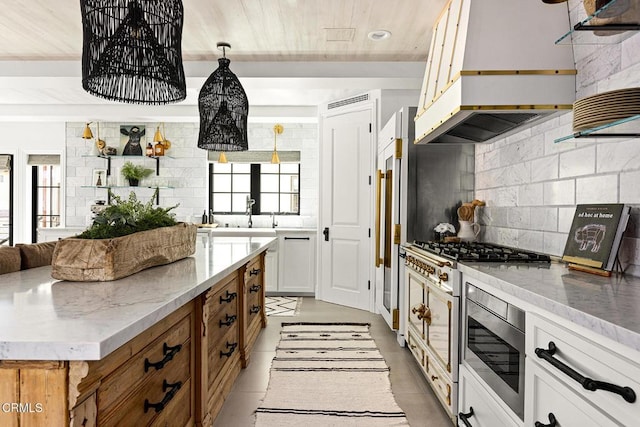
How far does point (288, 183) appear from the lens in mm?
7184

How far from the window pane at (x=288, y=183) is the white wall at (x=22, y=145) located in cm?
359

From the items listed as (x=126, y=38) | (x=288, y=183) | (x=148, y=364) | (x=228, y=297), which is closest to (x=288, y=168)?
(x=288, y=183)

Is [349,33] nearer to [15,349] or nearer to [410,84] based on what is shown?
[410,84]

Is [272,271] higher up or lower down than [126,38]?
lower down

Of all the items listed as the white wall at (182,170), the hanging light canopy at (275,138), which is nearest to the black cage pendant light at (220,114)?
the hanging light canopy at (275,138)

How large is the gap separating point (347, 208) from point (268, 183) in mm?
2046

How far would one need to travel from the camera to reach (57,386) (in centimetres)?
103

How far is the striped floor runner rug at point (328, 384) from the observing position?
8.34 ft

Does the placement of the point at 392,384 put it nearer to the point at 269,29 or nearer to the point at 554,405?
the point at 554,405

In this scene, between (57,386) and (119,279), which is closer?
(57,386)

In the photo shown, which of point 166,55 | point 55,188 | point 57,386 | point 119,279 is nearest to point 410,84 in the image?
point 166,55

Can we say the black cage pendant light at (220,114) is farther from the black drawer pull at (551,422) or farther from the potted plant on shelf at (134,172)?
the potted plant on shelf at (134,172)

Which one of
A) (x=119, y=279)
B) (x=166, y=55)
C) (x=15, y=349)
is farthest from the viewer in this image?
(x=166, y=55)

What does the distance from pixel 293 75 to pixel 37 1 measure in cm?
233
